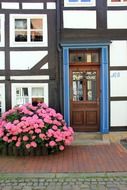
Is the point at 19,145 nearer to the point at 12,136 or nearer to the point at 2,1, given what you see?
the point at 12,136

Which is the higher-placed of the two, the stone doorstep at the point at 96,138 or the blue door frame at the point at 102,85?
the blue door frame at the point at 102,85

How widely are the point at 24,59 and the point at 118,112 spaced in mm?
3288

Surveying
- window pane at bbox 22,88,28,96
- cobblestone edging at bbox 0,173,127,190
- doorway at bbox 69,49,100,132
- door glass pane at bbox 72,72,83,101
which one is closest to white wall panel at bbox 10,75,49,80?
window pane at bbox 22,88,28,96

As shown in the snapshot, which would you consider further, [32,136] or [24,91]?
[24,91]

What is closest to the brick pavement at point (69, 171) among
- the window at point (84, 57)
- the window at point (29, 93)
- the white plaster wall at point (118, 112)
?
the white plaster wall at point (118, 112)

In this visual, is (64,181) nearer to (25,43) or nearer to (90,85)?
(90,85)

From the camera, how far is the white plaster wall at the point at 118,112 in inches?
370

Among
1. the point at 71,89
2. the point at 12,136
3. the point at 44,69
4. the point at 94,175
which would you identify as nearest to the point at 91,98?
the point at 71,89

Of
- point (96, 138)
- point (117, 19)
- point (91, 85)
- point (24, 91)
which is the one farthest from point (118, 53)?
point (24, 91)

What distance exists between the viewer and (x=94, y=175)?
5.97 m

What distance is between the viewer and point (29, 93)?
9477mm

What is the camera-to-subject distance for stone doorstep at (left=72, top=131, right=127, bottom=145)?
873 centimetres

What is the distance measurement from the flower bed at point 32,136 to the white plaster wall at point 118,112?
85.1 inches

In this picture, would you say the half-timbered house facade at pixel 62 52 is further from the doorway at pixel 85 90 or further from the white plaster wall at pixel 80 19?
the doorway at pixel 85 90
